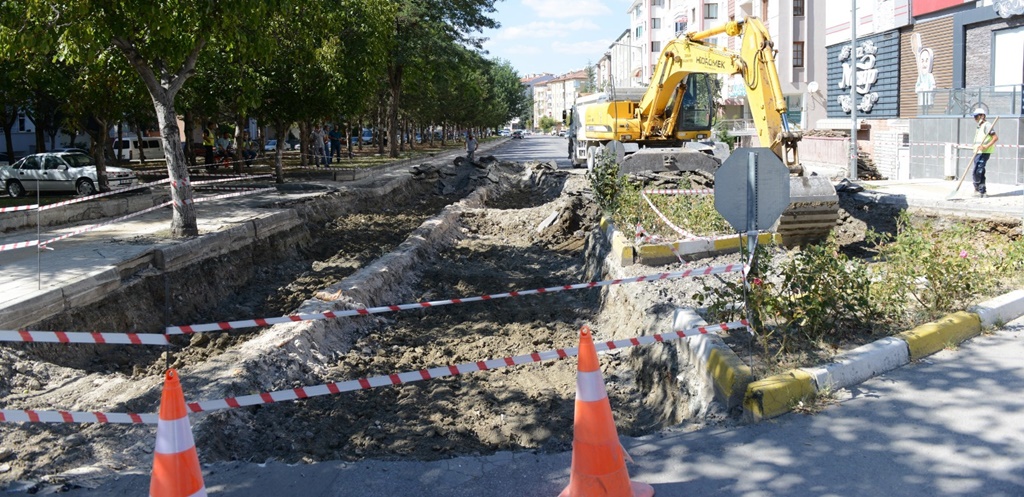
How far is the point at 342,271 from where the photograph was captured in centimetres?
1245

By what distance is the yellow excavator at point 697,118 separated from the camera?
11.8 meters

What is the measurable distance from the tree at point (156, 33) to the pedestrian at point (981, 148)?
1232 cm

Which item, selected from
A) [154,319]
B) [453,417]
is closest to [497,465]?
[453,417]

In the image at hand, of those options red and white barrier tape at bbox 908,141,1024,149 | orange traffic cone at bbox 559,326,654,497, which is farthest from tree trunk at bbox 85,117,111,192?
red and white barrier tape at bbox 908,141,1024,149

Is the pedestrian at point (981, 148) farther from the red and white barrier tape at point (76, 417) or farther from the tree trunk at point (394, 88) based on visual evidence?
the tree trunk at point (394, 88)

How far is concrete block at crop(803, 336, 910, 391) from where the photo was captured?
535 centimetres

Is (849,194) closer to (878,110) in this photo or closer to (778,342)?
(878,110)

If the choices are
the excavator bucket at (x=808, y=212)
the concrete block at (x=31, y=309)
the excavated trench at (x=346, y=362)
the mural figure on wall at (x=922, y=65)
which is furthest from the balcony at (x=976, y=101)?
the concrete block at (x=31, y=309)

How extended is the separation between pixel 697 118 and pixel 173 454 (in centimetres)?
1793

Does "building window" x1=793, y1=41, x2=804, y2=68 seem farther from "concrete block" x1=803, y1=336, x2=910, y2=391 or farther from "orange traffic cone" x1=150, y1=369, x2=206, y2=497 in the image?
"orange traffic cone" x1=150, y1=369, x2=206, y2=497

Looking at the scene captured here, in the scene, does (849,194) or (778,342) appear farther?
(849,194)

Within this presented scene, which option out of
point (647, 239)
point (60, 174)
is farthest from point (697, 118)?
point (60, 174)

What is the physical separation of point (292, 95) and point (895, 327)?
61.2 ft

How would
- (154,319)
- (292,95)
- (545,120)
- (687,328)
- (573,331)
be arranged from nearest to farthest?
(687,328) < (573,331) < (154,319) < (292,95) < (545,120)
